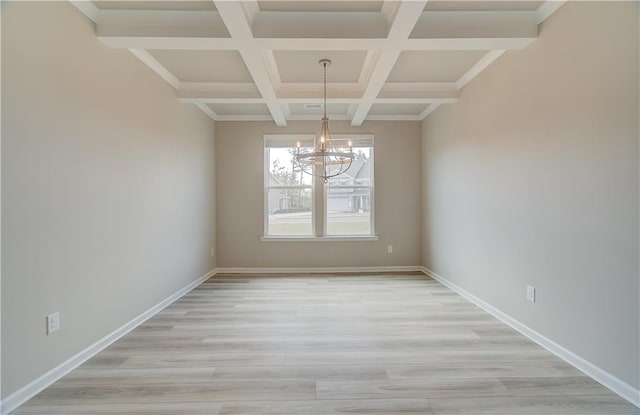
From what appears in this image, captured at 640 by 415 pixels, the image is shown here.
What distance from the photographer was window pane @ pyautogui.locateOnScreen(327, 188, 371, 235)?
16.7ft

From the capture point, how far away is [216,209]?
4945 millimetres

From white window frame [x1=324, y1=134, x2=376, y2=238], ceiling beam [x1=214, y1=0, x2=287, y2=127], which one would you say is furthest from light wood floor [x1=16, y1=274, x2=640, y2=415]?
ceiling beam [x1=214, y1=0, x2=287, y2=127]

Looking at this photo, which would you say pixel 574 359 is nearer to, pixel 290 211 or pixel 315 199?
pixel 315 199

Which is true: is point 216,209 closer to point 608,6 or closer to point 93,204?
point 93,204

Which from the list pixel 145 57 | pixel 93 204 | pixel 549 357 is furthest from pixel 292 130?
pixel 549 357

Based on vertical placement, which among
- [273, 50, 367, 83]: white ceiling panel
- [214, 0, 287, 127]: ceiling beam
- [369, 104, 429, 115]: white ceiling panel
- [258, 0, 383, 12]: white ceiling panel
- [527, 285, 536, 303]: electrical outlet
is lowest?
[527, 285, 536, 303]: electrical outlet

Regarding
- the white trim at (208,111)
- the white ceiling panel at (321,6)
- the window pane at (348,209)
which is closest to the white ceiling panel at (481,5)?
the white ceiling panel at (321,6)

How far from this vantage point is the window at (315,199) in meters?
5.05

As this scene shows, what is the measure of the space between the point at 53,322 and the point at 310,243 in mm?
3453

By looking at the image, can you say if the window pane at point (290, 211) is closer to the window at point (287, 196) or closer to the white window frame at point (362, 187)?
the window at point (287, 196)

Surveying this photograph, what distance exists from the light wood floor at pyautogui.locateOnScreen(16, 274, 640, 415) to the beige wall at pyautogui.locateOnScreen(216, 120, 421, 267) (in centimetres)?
171

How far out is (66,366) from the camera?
2.04m

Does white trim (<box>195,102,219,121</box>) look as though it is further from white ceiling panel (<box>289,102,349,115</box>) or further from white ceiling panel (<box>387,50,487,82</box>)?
white ceiling panel (<box>387,50,487,82</box>)

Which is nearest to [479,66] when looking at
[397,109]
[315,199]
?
[397,109]
